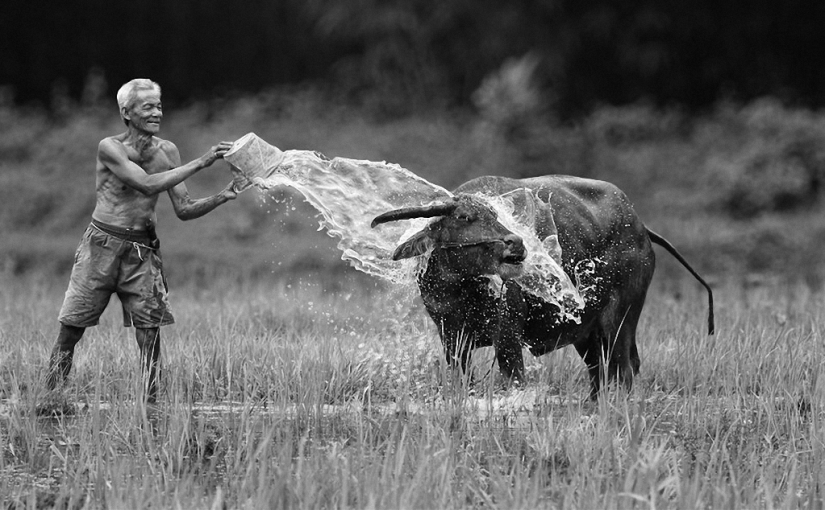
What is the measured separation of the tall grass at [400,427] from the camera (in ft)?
10.9

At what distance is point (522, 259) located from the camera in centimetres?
428

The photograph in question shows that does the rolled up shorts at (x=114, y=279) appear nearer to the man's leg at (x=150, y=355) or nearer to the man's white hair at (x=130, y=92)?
the man's leg at (x=150, y=355)

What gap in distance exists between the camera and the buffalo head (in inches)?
169

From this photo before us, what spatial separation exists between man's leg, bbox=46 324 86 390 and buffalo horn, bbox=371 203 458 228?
1286mm

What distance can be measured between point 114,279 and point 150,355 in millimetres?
323

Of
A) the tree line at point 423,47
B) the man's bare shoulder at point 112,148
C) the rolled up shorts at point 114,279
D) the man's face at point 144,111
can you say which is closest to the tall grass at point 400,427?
the rolled up shorts at point 114,279

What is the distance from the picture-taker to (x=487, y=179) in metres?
4.58

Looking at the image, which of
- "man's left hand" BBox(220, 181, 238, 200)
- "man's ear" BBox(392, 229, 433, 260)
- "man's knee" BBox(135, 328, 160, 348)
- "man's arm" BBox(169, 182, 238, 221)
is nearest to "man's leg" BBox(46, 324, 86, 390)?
"man's knee" BBox(135, 328, 160, 348)

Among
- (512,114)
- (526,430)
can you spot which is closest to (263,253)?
(512,114)

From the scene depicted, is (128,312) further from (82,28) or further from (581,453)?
(82,28)

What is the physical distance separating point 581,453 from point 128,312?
1.87m

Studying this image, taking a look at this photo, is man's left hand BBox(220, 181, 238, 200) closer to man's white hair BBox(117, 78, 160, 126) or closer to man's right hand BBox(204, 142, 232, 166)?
man's right hand BBox(204, 142, 232, 166)

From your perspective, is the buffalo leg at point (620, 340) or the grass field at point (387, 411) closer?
the grass field at point (387, 411)

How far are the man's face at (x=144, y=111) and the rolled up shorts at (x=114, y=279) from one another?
0.40m
